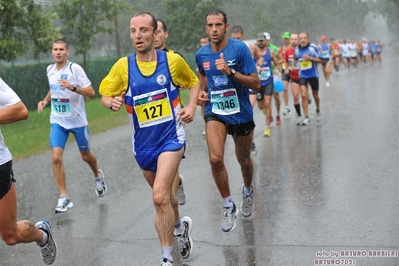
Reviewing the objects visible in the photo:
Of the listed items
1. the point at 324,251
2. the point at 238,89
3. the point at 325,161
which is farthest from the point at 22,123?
the point at 324,251

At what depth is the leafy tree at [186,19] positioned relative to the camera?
38625mm

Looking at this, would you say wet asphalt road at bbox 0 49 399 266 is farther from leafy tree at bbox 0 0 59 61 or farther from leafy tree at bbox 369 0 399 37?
leafy tree at bbox 369 0 399 37

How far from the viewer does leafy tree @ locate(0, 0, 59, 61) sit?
1902cm

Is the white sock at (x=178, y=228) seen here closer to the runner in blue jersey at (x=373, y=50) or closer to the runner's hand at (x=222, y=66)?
the runner's hand at (x=222, y=66)

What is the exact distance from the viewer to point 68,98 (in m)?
8.95

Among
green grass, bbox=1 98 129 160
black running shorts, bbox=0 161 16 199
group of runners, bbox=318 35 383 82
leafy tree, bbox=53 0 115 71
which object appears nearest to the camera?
black running shorts, bbox=0 161 16 199

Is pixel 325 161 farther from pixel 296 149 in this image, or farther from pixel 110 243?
pixel 110 243

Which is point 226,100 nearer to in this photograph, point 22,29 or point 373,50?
point 22,29

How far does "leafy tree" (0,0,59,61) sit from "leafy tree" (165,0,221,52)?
1741cm

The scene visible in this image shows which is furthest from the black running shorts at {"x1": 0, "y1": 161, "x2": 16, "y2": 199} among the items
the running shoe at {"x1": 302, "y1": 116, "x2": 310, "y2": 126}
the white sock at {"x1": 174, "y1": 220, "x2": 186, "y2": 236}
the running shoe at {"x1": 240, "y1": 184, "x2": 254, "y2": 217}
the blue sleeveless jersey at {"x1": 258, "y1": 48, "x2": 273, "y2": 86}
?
the running shoe at {"x1": 302, "y1": 116, "x2": 310, "y2": 126}

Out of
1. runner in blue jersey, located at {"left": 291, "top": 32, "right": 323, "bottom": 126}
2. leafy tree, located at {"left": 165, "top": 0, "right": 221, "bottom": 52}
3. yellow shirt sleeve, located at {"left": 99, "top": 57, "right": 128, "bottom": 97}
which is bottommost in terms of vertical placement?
leafy tree, located at {"left": 165, "top": 0, "right": 221, "bottom": 52}

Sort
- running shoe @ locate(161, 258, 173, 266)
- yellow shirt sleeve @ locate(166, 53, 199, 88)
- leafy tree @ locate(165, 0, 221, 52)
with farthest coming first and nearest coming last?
leafy tree @ locate(165, 0, 221, 52)
yellow shirt sleeve @ locate(166, 53, 199, 88)
running shoe @ locate(161, 258, 173, 266)

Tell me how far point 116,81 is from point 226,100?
177cm

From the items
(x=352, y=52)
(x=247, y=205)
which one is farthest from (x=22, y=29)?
(x=352, y=52)
